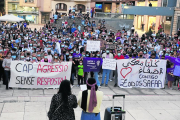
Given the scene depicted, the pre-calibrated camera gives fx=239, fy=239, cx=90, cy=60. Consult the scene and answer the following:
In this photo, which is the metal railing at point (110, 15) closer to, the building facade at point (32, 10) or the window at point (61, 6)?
the window at point (61, 6)

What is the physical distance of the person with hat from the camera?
4723 mm

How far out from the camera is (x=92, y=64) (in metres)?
10.6

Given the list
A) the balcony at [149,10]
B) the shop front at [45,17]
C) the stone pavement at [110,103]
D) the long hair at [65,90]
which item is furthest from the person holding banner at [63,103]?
the shop front at [45,17]

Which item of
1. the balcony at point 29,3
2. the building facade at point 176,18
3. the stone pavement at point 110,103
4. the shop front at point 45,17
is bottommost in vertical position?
the stone pavement at point 110,103

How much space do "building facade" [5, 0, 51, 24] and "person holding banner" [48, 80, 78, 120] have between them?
48589 millimetres

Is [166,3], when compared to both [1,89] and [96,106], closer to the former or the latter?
[1,89]

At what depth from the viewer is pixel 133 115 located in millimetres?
7570

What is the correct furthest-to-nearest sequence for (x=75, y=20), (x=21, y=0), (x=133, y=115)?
(x=21, y=0)
(x=75, y=20)
(x=133, y=115)

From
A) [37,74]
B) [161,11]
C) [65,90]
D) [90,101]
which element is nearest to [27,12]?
[161,11]

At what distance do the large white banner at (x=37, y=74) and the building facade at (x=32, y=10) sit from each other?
140 ft

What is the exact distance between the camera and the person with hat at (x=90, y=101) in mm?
4723

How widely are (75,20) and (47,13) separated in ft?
86.1

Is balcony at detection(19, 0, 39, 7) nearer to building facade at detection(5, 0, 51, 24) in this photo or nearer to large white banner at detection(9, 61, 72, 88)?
building facade at detection(5, 0, 51, 24)

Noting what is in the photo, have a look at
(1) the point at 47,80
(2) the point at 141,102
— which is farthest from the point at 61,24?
(2) the point at 141,102
